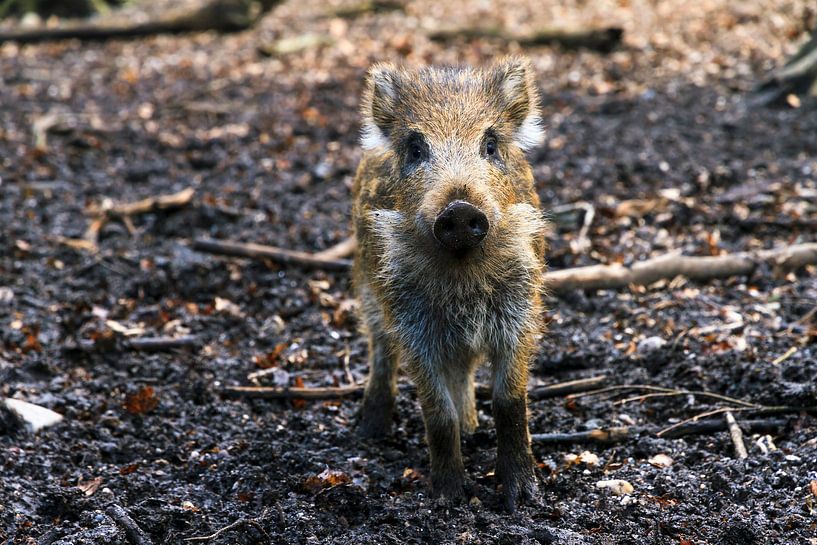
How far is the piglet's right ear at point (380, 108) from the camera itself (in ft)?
15.9

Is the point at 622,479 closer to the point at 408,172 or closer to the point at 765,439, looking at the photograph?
the point at 765,439

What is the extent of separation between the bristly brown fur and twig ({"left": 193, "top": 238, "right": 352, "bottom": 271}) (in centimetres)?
220

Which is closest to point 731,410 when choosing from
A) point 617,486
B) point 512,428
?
point 617,486

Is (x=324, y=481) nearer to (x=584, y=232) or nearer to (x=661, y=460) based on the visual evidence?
(x=661, y=460)

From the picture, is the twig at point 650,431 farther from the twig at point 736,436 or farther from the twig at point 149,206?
the twig at point 149,206

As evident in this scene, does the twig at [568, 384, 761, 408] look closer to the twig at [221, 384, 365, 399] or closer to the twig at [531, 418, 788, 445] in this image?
the twig at [531, 418, 788, 445]

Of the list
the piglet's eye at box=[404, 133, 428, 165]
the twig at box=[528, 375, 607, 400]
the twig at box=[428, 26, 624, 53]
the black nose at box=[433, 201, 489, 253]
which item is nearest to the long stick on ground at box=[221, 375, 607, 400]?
the twig at box=[528, 375, 607, 400]

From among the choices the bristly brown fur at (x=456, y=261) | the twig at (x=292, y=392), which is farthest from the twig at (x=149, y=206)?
the bristly brown fur at (x=456, y=261)

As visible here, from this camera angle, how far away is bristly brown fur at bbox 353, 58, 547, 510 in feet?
14.6

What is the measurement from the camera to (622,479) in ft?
14.8

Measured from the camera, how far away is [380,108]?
4.89 meters

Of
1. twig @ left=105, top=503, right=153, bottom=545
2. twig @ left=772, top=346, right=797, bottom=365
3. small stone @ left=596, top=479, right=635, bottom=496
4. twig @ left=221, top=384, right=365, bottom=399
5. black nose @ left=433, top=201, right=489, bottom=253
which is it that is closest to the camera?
black nose @ left=433, top=201, right=489, bottom=253

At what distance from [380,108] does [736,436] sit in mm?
2320

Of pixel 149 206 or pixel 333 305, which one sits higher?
pixel 149 206
